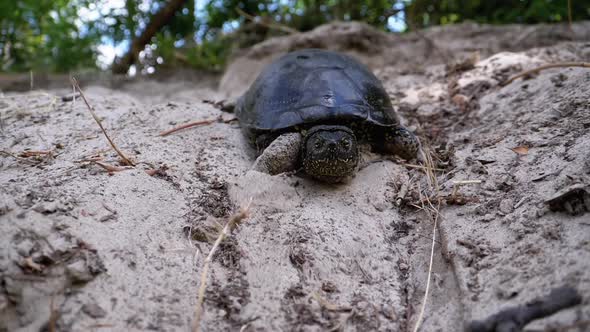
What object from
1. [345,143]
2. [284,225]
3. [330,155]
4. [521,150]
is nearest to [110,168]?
[284,225]

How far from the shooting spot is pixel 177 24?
594 centimetres

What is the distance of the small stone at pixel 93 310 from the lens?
5.15 feet

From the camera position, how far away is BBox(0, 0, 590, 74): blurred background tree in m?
5.43

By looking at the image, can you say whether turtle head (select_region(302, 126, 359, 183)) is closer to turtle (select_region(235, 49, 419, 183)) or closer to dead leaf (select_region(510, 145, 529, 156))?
turtle (select_region(235, 49, 419, 183))

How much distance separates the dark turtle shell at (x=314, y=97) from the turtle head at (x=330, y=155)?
16 centimetres

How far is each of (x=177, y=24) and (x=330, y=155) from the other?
173 inches

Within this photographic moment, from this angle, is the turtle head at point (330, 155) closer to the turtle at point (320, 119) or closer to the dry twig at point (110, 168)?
the turtle at point (320, 119)

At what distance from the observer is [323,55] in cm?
326

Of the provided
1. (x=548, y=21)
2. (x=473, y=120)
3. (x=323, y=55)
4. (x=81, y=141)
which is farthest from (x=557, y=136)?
(x=548, y=21)

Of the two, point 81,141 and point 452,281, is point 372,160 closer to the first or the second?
point 452,281

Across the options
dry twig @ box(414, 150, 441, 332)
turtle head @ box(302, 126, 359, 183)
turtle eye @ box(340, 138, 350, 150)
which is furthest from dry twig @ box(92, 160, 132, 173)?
dry twig @ box(414, 150, 441, 332)

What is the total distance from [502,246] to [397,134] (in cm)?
127

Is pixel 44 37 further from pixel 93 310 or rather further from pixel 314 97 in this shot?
pixel 93 310

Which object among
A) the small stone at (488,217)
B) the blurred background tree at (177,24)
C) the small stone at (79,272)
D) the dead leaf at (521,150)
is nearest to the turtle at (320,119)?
the dead leaf at (521,150)
